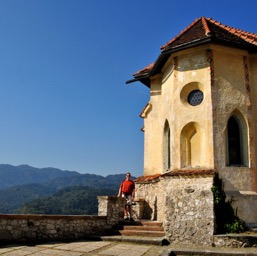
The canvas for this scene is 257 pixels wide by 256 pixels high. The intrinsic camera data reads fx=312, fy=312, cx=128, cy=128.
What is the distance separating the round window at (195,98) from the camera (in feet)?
41.9

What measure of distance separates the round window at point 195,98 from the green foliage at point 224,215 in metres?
3.38

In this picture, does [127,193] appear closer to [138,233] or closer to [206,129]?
[138,233]

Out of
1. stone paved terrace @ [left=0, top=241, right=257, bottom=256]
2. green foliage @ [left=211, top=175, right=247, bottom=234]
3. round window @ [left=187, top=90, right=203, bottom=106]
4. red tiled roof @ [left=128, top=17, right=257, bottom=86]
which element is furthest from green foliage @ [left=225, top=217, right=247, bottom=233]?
red tiled roof @ [left=128, top=17, right=257, bottom=86]

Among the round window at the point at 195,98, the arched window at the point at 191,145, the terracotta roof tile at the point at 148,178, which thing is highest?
the round window at the point at 195,98

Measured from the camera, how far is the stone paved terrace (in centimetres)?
904

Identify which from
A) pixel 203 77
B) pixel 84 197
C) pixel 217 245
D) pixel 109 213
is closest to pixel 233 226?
pixel 217 245

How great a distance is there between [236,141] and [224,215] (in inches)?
123

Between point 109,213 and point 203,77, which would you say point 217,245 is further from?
point 203,77

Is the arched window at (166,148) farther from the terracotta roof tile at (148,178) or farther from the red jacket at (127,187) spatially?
the red jacket at (127,187)

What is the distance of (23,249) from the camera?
9.55 meters

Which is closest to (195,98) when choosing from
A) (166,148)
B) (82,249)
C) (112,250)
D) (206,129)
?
(206,129)

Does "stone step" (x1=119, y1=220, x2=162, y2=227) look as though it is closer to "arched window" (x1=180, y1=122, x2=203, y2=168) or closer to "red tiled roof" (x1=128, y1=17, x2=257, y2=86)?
"arched window" (x1=180, y1=122, x2=203, y2=168)

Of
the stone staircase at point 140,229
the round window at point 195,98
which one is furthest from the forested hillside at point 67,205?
the round window at point 195,98

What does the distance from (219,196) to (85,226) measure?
17.5 feet
